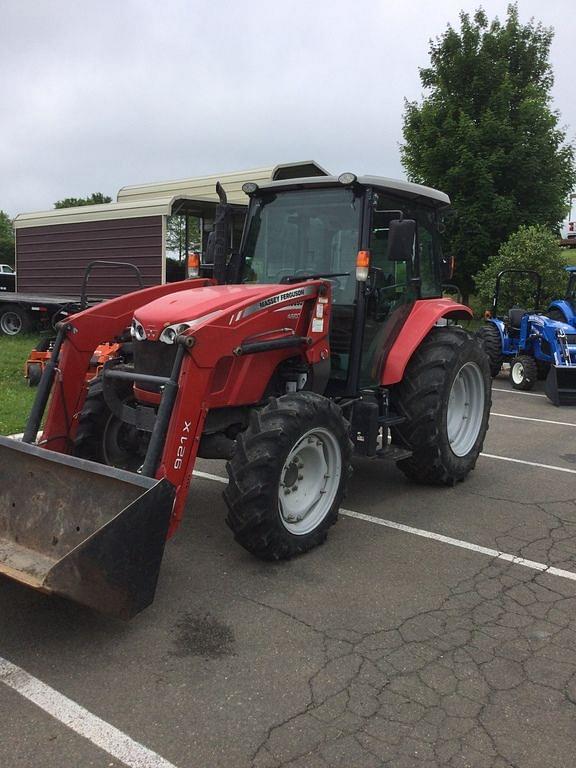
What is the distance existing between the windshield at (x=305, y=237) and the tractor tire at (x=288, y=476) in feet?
3.88

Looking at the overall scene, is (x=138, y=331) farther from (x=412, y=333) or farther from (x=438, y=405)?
(x=438, y=405)

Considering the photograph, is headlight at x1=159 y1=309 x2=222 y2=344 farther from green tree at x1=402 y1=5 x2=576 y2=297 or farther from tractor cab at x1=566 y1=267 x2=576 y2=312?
green tree at x1=402 y1=5 x2=576 y2=297

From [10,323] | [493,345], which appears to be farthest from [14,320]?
[493,345]

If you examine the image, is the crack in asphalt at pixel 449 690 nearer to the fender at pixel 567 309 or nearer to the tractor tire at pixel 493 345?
the fender at pixel 567 309

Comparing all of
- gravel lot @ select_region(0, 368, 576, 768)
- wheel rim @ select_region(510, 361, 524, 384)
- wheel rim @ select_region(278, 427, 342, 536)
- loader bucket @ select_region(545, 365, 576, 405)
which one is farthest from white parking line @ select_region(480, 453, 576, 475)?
wheel rim @ select_region(510, 361, 524, 384)

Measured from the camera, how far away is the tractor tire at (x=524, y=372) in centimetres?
1138

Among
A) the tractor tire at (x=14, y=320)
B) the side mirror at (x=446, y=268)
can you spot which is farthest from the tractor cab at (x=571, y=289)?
the tractor tire at (x=14, y=320)

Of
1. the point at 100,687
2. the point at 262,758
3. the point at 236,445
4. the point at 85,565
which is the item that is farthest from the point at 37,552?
the point at 262,758

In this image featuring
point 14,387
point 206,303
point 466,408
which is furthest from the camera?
point 14,387

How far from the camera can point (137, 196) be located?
1563 centimetres

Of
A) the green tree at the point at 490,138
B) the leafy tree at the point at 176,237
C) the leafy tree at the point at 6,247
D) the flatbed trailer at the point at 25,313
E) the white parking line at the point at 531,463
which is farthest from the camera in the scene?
the leafy tree at the point at 6,247

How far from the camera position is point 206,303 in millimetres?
3994

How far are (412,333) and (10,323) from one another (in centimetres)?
1317

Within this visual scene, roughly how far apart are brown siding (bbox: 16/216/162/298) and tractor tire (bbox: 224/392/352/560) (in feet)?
31.7
